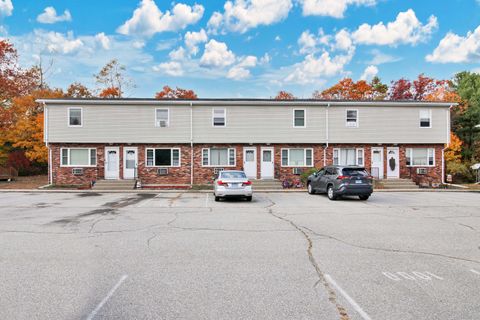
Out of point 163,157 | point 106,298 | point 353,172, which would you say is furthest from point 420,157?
point 106,298

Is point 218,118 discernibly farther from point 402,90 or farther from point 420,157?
point 402,90

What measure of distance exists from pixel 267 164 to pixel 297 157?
236 cm

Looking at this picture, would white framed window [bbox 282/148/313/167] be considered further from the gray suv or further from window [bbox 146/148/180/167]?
the gray suv

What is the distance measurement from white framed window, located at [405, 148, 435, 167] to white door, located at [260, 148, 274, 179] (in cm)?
1057

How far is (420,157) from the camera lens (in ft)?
86.3

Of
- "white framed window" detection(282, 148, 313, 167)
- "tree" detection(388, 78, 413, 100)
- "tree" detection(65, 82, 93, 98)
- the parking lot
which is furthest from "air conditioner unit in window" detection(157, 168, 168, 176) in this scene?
"tree" detection(388, 78, 413, 100)

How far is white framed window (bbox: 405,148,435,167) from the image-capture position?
26.2m

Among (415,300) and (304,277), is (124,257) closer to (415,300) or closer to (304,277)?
(304,277)

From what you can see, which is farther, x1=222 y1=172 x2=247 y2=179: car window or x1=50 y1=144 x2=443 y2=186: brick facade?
x1=50 y1=144 x2=443 y2=186: brick facade

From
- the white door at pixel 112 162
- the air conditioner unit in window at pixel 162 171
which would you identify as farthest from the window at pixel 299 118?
the white door at pixel 112 162

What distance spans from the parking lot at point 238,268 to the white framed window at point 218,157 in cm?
1430

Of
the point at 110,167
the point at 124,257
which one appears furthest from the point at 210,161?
the point at 124,257

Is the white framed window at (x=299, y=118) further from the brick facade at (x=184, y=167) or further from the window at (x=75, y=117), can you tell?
the window at (x=75, y=117)

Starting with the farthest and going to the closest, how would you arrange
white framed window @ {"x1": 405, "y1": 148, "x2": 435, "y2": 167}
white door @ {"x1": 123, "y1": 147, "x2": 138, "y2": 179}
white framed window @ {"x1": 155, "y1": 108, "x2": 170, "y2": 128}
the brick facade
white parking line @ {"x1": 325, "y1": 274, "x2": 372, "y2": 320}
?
white framed window @ {"x1": 405, "y1": 148, "x2": 435, "y2": 167}
white framed window @ {"x1": 155, "y1": 108, "x2": 170, "y2": 128}
white door @ {"x1": 123, "y1": 147, "x2": 138, "y2": 179}
the brick facade
white parking line @ {"x1": 325, "y1": 274, "x2": 372, "y2": 320}
